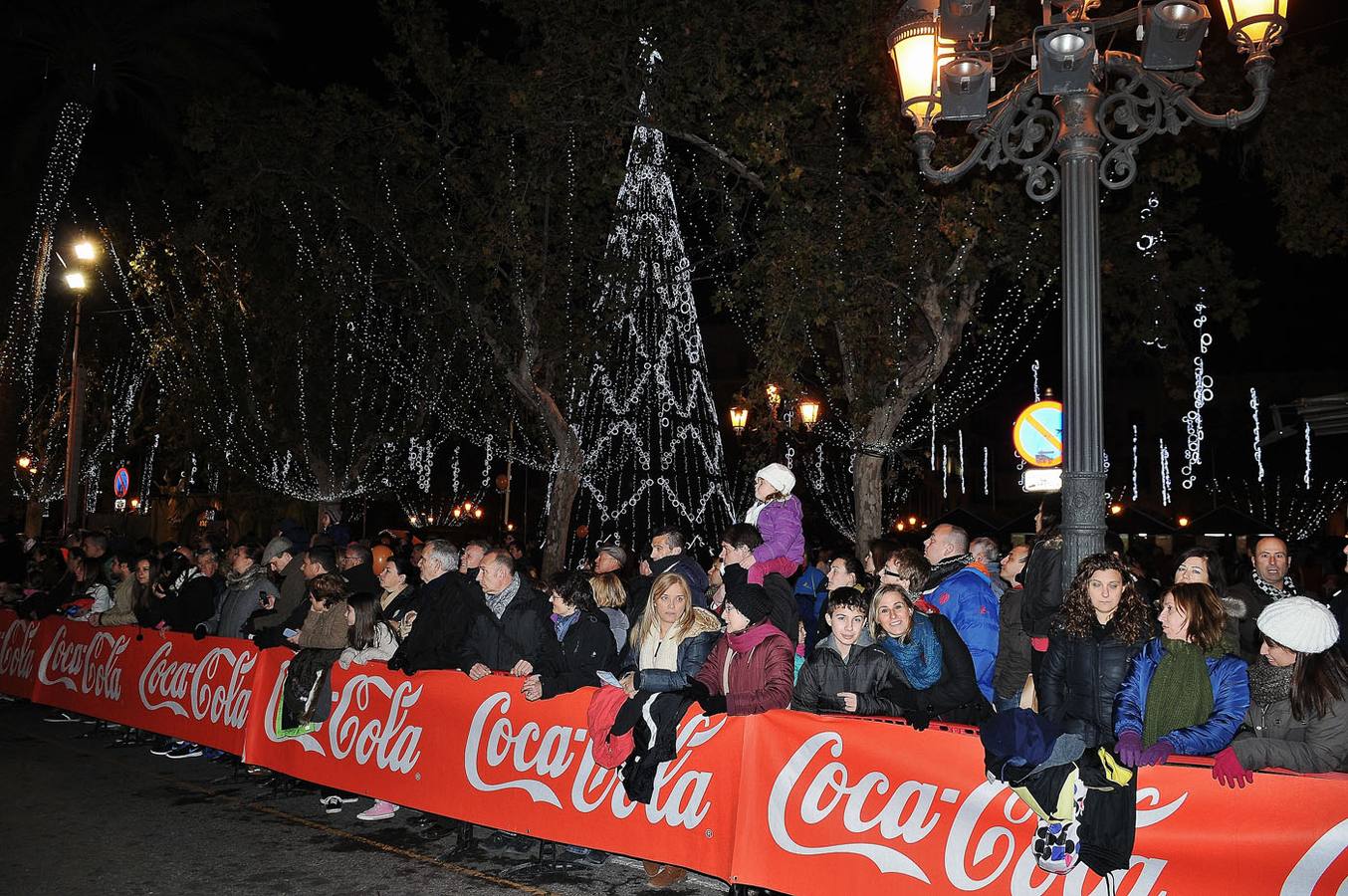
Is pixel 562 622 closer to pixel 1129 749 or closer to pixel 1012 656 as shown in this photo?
pixel 1012 656

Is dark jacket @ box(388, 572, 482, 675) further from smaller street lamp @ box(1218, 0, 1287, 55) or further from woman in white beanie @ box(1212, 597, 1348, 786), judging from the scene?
smaller street lamp @ box(1218, 0, 1287, 55)

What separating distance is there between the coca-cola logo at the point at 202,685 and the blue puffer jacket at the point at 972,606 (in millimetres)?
5454

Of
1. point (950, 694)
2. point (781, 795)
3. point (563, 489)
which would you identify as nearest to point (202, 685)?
point (781, 795)

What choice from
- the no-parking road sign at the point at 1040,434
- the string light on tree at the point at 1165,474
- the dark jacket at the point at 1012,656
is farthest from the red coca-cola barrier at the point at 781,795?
the string light on tree at the point at 1165,474

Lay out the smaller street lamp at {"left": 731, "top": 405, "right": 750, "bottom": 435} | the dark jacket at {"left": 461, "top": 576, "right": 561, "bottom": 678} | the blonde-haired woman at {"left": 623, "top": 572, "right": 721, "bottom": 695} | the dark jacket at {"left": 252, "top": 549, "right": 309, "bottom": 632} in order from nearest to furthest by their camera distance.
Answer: the blonde-haired woman at {"left": 623, "top": 572, "right": 721, "bottom": 695}
the dark jacket at {"left": 461, "top": 576, "right": 561, "bottom": 678}
the dark jacket at {"left": 252, "top": 549, "right": 309, "bottom": 632}
the smaller street lamp at {"left": 731, "top": 405, "right": 750, "bottom": 435}

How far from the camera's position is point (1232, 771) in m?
4.43

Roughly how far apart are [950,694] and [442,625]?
10.9 ft

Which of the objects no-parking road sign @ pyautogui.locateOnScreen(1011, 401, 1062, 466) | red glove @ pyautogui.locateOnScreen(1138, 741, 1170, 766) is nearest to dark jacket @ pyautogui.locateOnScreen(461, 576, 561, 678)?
red glove @ pyautogui.locateOnScreen(1138, 741, 1170, 766)

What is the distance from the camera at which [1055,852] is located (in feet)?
15.3

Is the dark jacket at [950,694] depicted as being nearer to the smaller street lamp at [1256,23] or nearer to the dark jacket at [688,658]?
the dark jacket at [688,658]

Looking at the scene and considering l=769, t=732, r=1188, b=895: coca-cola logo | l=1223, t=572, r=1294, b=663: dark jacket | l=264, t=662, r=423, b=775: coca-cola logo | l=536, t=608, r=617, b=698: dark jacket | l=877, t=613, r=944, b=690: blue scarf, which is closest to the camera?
l=769, t=732, r=1188, b=895: coca-cola logo

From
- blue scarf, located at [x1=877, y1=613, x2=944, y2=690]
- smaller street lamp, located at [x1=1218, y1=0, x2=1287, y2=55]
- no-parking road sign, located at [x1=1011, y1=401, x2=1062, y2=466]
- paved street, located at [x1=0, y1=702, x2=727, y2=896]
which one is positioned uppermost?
smaller street lamp, located at [x1=1218, y1=0, x2=1287, y2=55]

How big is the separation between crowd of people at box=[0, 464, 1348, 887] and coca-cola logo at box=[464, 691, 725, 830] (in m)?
0.22

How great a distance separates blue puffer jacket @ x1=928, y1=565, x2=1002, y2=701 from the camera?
23.0 ft
